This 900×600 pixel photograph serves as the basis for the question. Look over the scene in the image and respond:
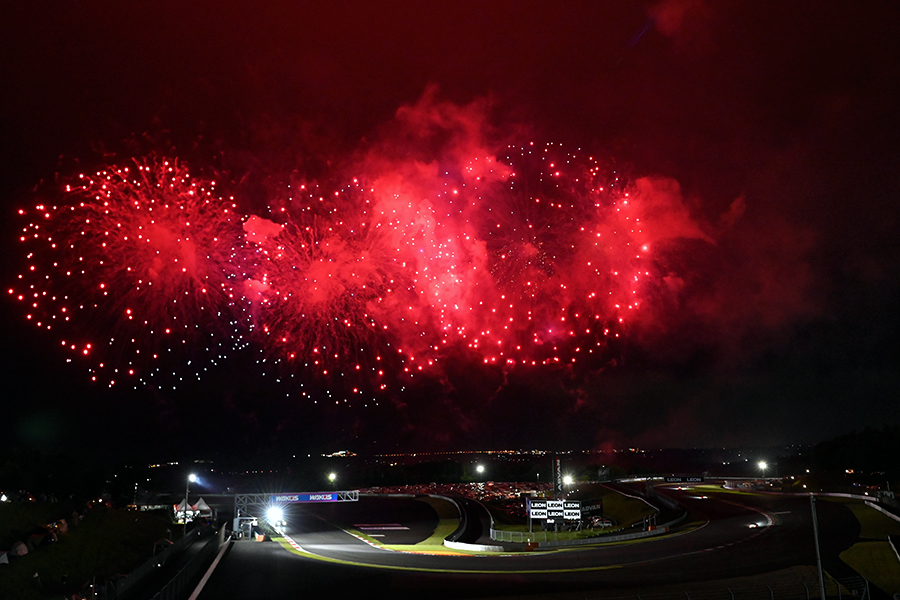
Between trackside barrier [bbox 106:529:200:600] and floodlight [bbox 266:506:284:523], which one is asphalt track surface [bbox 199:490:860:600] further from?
floodlight [bbox 266:506:284:523]

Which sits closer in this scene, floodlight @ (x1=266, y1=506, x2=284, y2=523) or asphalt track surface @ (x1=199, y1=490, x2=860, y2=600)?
asphalt track surface @ (x1=199, y1=490, x2=860, y2=600)

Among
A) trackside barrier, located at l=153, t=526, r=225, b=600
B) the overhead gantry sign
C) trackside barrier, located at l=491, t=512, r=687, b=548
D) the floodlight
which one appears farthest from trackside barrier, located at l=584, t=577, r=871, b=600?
the floodlight

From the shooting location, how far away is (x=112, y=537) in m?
53.2

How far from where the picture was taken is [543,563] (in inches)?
1587

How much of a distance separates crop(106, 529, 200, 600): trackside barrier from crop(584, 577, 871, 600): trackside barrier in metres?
21.5

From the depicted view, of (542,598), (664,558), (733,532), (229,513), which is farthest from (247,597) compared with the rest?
(229,513)

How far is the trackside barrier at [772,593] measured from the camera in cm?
2816

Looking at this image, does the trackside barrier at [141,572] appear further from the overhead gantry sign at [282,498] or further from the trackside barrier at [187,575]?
the overhead gantry sign at [282,498]

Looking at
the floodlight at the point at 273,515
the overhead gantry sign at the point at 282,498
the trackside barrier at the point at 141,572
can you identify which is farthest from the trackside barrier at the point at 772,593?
the floodlight at the point at 273,515

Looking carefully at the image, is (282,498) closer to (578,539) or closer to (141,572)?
(578,539)

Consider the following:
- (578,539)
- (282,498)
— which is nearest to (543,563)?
(578,539)

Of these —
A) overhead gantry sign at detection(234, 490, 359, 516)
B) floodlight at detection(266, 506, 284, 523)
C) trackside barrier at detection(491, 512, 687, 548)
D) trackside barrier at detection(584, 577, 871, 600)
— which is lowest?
trackside barrier at detection(491, 512, 687, 548)

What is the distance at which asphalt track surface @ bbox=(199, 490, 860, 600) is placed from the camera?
33594mm

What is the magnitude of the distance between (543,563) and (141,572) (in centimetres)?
2257
